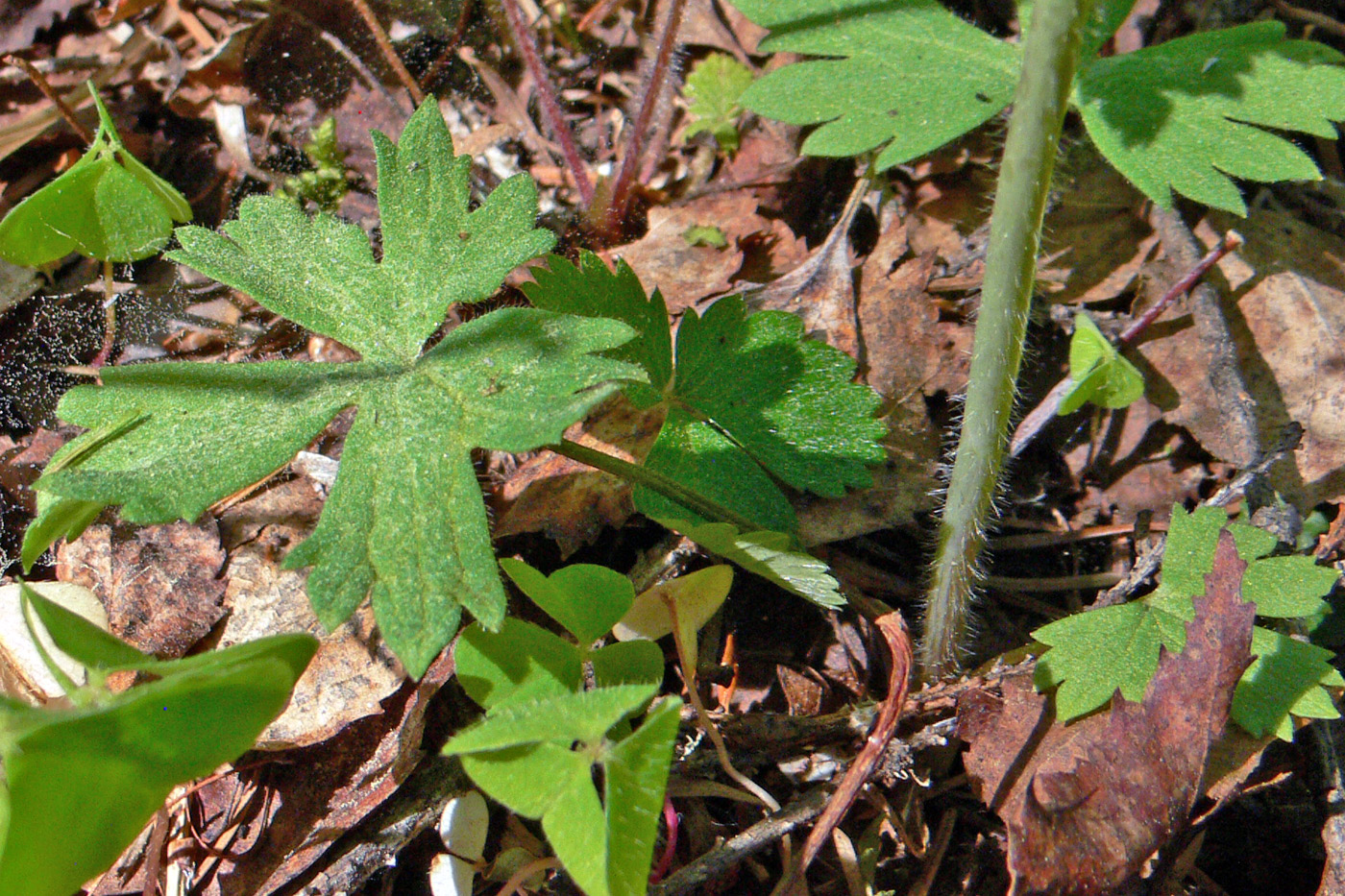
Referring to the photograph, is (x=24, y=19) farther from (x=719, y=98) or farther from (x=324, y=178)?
(x=719, y=98)

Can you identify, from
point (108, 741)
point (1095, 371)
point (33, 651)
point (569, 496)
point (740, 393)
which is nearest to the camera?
point (108, 741)

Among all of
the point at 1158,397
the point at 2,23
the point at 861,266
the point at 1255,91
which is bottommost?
the point at 1158,397

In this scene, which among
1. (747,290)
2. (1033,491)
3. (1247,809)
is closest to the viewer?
(1247,809)

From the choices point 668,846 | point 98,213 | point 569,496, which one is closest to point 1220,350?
point 569,496

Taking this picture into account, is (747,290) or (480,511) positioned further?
(747,290)

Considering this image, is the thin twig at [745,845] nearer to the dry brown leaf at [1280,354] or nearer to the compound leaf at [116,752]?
the compound leaf at [116,752]

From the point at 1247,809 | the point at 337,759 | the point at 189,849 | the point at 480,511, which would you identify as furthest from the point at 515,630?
the point at 1247,809

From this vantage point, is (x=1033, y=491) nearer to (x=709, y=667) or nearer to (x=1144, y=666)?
(x=1144, y=666)

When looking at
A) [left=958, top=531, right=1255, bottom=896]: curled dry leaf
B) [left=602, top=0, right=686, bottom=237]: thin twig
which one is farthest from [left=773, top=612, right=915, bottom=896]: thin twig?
[left=602, top=0, right=686, bottom=237]: thin twig
